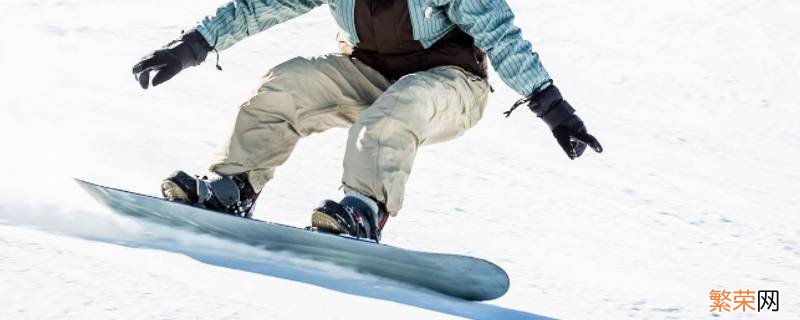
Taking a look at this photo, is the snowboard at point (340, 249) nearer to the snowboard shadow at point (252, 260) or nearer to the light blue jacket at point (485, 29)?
the snowboard shadow at point (252, 260)

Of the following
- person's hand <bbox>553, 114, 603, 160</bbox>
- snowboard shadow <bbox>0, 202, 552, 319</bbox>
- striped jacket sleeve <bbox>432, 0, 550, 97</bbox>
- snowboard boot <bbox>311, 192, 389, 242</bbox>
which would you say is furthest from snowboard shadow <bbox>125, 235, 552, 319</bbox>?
striped jacket sleeve <bbox>432, 0, 550, 97</bbox>

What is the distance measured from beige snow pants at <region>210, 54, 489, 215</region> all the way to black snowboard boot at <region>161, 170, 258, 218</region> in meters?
0.05

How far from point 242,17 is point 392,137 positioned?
35.1 inches

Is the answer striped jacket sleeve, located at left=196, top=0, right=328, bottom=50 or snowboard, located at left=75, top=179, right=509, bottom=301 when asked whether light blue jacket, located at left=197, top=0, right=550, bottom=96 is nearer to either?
striped jacket sleeve, located at left=196, top=0, right=328, bottom=50

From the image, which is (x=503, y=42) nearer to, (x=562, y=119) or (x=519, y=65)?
(x=519, y=65)

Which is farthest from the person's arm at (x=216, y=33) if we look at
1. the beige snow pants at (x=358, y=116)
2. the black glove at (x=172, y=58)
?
the beige snow pants at (x=358, y=116)

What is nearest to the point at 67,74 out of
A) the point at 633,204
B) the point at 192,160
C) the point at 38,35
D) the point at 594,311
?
the point at 38,35

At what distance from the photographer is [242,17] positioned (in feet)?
12.8

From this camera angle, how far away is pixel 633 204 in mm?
4293

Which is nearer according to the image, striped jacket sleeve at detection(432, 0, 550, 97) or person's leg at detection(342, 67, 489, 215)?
person's leg at detection(342, 67, 489, 215)

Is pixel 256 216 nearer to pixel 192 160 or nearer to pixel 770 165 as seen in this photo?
pixel 192 160

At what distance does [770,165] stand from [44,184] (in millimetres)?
2965

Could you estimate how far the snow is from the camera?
9.77 feet

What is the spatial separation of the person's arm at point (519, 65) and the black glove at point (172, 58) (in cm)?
82
